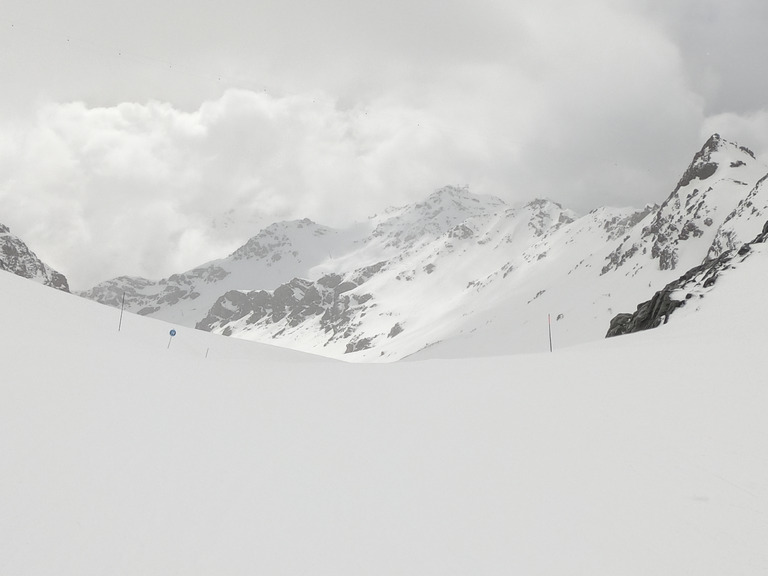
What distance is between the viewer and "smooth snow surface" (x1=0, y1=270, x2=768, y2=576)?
3.49m

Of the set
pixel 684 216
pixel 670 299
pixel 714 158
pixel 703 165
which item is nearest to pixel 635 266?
pixel 684 216

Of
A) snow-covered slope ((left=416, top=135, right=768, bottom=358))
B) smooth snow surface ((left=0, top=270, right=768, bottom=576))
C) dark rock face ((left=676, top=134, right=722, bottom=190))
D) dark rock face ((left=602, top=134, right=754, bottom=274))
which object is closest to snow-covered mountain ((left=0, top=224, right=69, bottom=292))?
snow-covered slope ((left=416, top=135, right=768, bottom=358))

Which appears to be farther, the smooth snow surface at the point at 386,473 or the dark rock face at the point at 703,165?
the dark rock face at the point at 703,165

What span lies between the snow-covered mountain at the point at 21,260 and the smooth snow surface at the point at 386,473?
511 feet

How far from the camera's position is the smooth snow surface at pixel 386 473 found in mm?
3488

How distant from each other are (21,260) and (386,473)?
172836mm

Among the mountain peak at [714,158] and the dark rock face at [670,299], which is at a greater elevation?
the mountain peak at [714,158]

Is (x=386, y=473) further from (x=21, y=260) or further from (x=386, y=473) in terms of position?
(x=21, y=260)

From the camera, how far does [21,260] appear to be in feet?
440

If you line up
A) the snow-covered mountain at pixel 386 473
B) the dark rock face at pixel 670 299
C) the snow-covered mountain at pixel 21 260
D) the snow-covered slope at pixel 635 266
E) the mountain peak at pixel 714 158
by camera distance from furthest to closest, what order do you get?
the snow-covered mountain at pixel 21 260, the mountain peak at pixel 714 158, the snow-covered slope at pixel 635 266, the dark rock face at pixel 670 299, the snow-covered mountain at pixel 386 473

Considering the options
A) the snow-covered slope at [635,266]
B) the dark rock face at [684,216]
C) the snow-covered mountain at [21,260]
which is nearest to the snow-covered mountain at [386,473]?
the snow-covered slope at [635,266]

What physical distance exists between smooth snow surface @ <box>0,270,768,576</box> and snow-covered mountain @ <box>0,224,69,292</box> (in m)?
156

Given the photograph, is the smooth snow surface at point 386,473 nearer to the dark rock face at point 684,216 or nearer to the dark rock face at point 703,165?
the dark rock face at point 684,216

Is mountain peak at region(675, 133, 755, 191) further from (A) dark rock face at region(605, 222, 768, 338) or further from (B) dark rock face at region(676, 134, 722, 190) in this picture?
(A) dark rock face at region(605, 222, 768, 338)
